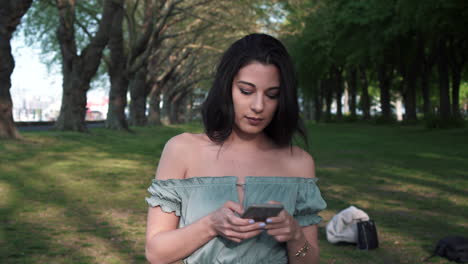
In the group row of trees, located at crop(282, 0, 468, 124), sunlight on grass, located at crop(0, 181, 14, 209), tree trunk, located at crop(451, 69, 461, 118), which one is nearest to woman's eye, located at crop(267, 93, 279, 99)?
sunlight on grass, located at crop(0, 181, 14, 209)

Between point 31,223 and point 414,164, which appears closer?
point 31,223

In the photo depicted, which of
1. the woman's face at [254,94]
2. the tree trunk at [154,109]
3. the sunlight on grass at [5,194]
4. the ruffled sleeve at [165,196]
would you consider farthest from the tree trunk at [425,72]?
the ruffled sleeve at [165,196]

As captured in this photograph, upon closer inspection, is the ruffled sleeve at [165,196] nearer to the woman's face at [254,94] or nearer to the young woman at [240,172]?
the young woman at [240,172]

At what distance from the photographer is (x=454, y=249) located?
682cm

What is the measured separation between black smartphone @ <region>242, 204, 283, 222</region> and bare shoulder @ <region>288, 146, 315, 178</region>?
20.6 inches

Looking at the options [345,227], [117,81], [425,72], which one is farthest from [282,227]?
[425,72]

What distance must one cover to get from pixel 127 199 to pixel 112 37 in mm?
19796

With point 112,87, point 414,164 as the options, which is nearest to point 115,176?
point 414,164

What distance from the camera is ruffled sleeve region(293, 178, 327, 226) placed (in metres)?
2.65

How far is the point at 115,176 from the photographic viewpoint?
14.0 m

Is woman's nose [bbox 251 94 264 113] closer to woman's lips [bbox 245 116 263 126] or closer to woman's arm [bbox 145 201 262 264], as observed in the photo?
woman's lips [bbox 245 116 263 126]

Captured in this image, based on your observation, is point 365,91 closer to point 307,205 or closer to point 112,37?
point 112,37

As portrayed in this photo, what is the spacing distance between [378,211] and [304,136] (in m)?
7.29

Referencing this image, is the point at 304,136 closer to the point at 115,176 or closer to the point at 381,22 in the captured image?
the point at 115,176
